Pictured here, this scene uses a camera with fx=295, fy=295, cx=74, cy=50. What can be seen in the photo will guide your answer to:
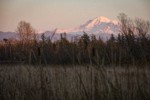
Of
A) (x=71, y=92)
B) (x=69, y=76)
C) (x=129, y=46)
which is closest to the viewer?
(x=129, y=46)

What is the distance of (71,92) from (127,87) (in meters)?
0.87

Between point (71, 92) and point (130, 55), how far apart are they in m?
1.08

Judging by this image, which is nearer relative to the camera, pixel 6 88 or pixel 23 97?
pixel 23 97

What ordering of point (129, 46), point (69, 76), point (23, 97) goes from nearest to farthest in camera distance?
1. point (129, 46)
2. point (23, 97)
3. point (69, 76)

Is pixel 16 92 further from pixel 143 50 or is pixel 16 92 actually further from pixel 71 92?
pixel 143 50

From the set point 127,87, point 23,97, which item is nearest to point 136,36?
point 127,87

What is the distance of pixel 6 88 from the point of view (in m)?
4.20

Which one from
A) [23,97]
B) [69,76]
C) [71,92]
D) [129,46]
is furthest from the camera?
[69,76]

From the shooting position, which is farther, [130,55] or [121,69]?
[121,69]

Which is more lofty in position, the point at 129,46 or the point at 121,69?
the point at 129,46

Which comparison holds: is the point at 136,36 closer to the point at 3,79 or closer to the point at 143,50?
the point at 143,50

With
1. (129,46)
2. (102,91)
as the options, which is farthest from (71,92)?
(129,46)

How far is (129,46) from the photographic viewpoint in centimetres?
347

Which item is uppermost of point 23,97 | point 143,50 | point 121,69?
point 143,50
